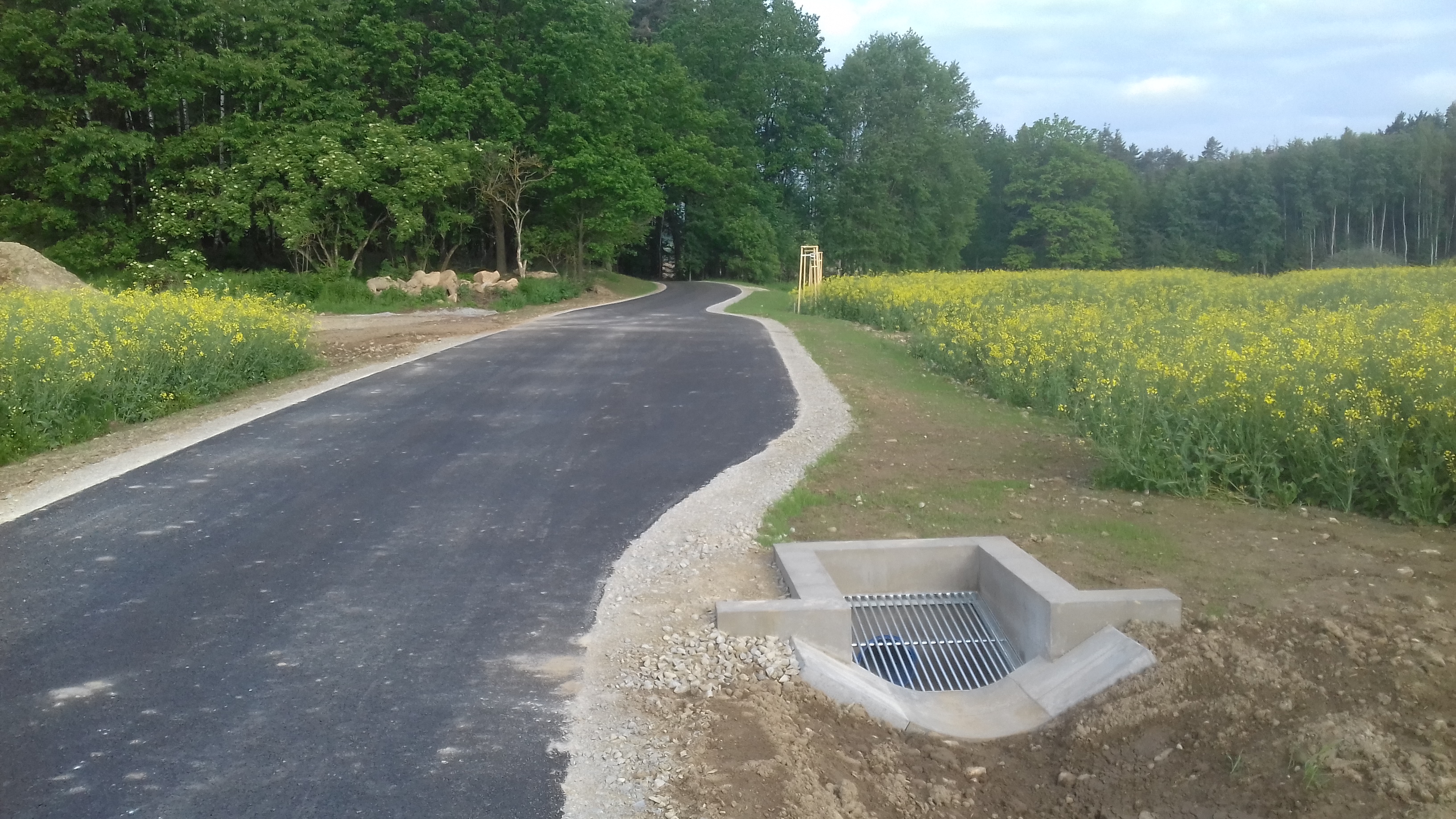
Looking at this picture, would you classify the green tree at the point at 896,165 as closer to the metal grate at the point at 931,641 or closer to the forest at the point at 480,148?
the forest at the point at 480,148

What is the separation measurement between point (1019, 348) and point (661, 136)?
36.5m

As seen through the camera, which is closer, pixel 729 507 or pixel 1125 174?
pixel 729 507

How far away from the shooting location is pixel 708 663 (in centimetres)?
502

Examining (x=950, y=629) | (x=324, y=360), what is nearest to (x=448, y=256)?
(x=324, y=360)

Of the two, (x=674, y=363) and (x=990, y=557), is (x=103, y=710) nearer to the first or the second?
(x=990, y=557)

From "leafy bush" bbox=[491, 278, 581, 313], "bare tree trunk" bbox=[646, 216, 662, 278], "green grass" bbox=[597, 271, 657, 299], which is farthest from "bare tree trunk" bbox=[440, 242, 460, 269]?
"bare tree trunk" bbox=[646, 216, 662, 278]

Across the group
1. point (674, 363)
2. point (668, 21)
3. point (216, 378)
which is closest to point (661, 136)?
point (668, 21)

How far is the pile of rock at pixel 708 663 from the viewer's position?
4.80 metres

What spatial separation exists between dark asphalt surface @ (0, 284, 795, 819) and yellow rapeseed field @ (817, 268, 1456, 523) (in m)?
3.35

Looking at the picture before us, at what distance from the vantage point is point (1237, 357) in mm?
8578

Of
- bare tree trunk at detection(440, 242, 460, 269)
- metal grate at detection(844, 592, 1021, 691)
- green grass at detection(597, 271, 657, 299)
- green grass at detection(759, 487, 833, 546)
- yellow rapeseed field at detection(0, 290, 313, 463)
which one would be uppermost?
bare tree trunk at detection(440, 242, 460, 269)

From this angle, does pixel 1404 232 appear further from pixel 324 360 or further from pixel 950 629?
pixel 950 629

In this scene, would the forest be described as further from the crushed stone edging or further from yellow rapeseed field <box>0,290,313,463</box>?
the crushed stone edging

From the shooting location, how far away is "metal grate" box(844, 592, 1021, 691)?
19.2 feet
